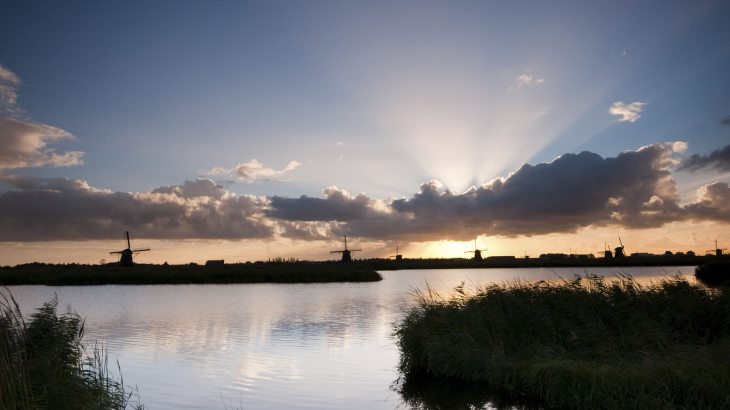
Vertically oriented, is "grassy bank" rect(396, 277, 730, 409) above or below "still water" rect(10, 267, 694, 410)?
above

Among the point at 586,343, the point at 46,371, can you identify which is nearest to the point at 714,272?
the point at 586,343

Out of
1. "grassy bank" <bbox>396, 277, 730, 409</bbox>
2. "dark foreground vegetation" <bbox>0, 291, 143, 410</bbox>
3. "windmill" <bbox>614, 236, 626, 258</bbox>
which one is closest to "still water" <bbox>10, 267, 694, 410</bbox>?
"grassy bank" <bbox>396, 277, 730, 409</bbox>

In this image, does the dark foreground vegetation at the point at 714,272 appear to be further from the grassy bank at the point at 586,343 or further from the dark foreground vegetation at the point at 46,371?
the dark foreground vegetation at the point at 46,371

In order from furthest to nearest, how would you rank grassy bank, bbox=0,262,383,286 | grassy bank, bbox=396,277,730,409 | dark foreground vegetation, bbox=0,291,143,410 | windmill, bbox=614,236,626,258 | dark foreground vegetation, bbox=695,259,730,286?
windmill, bbox=614,236,626,258 → grassy bank, bbox=0,262,383,286 → dark foreground vegetation, bbox=695,259,730,286 → grassy bank, bbox=396,277,730,409 → dark foreground vegetation, bbox=0,291,143,410

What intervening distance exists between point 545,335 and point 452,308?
13.6ft

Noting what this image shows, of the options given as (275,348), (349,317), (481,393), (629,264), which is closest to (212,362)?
(275,348)

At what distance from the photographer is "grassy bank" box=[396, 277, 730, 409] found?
490 inches

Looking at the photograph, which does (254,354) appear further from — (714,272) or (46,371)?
(714,272)

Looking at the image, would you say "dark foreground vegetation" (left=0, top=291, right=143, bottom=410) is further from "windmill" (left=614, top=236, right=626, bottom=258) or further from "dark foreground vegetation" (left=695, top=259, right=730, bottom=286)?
"windmill" (left=614, top=236, right=626, bottom=258)

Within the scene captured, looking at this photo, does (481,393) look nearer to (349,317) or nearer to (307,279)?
(349,317)

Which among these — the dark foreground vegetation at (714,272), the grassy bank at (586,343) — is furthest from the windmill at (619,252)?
the grassy bank at (586,343)

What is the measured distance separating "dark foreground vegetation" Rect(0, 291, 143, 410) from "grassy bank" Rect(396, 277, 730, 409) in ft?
37.1

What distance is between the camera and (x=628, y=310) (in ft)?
61.1

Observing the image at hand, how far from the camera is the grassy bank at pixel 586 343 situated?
40.8 ft
